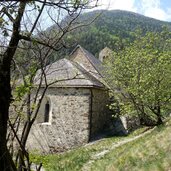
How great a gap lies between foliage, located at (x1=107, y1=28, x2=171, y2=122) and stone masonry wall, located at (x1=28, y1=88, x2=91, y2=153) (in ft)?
10.2

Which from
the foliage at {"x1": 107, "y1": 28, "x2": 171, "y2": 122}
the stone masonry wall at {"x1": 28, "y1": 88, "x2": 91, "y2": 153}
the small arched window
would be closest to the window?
the small arched window

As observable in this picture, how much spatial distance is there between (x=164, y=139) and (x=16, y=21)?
781 cm

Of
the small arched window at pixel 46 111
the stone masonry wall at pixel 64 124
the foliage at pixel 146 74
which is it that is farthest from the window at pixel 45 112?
the foliage at pixel 146 74

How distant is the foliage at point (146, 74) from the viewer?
15.9m

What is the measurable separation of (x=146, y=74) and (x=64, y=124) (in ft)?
24.4

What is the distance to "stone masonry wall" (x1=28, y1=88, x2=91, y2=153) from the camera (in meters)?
20.9

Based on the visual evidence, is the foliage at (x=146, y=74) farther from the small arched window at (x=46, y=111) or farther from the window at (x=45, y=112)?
the small arched window at (x=46, y=111)

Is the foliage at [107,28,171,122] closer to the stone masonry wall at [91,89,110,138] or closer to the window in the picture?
the stone masonry wall at [91,89,110,138]

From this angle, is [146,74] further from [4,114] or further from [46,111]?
[4,114]

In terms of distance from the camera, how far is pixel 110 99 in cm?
2462

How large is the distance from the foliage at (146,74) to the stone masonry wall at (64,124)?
310 cm

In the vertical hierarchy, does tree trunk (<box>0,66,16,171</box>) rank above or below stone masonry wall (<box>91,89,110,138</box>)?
above

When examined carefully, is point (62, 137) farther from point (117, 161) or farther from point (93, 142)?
point (117, 161)

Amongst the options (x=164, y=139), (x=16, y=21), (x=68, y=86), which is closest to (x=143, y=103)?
(x=164, y=139)
